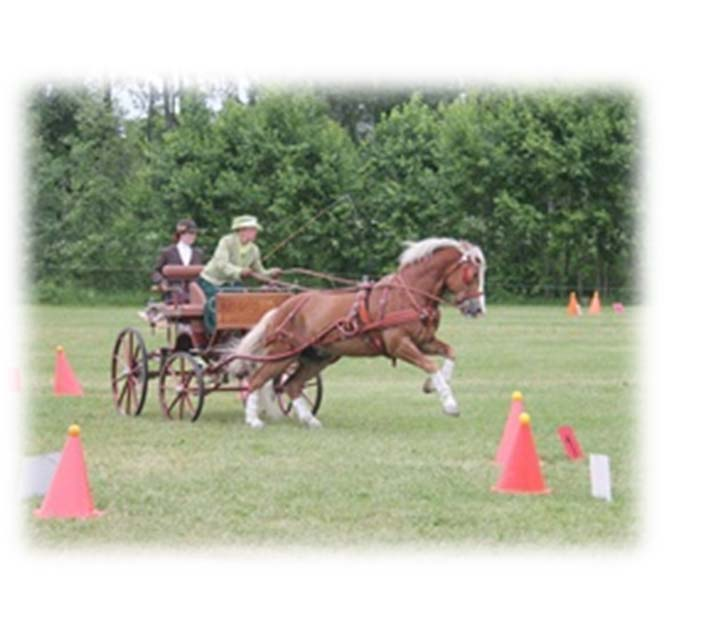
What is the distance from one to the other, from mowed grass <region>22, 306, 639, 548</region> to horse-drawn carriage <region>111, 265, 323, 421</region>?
0.37 metres

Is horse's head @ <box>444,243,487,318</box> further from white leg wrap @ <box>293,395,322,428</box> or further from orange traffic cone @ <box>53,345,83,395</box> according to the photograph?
orange traffic cone @ <box>53,345,83,395</box>

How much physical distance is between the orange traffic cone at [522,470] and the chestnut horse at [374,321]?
2993mm

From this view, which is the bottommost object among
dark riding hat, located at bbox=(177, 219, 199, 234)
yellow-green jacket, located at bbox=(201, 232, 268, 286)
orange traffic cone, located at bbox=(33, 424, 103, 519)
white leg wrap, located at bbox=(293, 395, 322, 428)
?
white leg wrap, located at bbox=(293, 395, 322, 428)

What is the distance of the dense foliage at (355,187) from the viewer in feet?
138

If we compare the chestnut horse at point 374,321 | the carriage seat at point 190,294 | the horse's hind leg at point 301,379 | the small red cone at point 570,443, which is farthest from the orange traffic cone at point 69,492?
the carriage seat at point 190,294

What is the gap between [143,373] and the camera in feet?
44.5

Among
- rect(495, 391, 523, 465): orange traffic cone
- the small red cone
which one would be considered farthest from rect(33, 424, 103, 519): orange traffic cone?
the small red cone

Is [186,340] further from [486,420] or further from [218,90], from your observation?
[218,90]

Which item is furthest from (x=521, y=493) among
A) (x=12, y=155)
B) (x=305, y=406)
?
(x=12, y=155)

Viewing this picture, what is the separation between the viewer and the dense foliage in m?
41.9

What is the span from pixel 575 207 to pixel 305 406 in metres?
31.9

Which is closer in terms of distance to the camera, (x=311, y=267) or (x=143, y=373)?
(x=143, y=373)

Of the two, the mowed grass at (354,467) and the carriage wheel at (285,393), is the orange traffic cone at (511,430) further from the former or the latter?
the carriage wheel at (285,393)

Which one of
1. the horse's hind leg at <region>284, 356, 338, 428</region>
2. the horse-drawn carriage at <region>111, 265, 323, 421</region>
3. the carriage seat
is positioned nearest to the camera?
the horse's hind leg at <region>284, 356, 338, 428</region>
